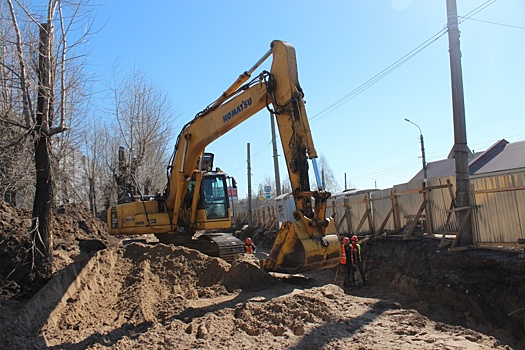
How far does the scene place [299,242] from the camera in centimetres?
692

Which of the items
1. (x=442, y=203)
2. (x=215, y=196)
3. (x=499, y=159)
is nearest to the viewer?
(x=215, y=196)

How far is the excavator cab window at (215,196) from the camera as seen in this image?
11.3 meters

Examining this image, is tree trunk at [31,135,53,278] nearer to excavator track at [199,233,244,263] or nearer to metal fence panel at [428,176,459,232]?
excavator track at [199,233,244,263]

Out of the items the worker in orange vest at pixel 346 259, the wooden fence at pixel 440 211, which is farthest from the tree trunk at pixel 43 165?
the wooden fence at pixel 440 211

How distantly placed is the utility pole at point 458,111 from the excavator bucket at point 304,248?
502 centimetres

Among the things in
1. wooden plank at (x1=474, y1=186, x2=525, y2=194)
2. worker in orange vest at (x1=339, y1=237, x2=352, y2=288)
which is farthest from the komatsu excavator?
wooden plank at (x1=474, y1=186, x2=525, y2=194)

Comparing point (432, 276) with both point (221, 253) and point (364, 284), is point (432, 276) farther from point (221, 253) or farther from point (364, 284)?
point (221, 253)

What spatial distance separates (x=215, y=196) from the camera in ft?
37.5

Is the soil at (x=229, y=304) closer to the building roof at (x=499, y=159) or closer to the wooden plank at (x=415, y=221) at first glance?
the wooden plank at (x=415, y=221)

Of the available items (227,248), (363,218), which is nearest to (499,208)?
(227,248)

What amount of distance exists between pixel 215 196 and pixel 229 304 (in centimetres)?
471

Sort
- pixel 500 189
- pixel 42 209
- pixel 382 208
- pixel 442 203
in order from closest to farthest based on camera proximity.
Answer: pixel 42 209
pixel 500 189
pixel 442 203
pixel 382 208

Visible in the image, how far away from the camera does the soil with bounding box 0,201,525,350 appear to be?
5.62 metres

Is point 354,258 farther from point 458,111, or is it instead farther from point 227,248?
point 458,111
